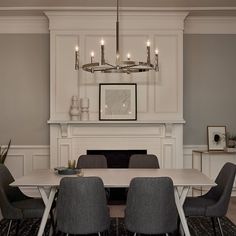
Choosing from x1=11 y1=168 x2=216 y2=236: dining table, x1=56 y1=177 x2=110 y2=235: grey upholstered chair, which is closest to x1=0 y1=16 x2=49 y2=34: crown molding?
x1=11 y1=168 x2=216 y2=236: dining table

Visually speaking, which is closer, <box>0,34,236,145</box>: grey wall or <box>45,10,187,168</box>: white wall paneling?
<box>45,10,187,168</box>: white wall paneling

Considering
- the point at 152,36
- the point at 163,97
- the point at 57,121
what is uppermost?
the point at 152,36

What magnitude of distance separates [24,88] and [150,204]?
3.56 meters

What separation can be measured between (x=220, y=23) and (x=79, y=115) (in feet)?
8.23

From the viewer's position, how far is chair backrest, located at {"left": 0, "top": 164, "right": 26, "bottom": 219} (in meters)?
3.45

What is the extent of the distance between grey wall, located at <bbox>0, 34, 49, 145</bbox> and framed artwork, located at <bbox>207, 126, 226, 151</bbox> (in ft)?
7.92

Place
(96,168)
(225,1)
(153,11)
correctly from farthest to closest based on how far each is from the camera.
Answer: (153,11) → (225,1) → (96,168)

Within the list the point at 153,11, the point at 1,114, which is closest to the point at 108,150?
the point at 1,114

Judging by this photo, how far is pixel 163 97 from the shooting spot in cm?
576

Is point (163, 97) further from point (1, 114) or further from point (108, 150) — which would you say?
point (1, 114)

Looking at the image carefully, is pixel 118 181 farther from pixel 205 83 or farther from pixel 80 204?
pixel 205 83

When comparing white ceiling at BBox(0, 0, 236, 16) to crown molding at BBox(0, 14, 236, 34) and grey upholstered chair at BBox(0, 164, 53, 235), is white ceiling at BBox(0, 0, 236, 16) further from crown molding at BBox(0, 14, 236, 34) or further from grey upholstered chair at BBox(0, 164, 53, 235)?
grey upholstered chair at BBox(0, 164, 53, 235)

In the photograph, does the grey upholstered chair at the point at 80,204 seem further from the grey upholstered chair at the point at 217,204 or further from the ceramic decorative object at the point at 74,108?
the ceramic decorative object at the point at 74,108

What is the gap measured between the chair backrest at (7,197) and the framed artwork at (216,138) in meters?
3.04
